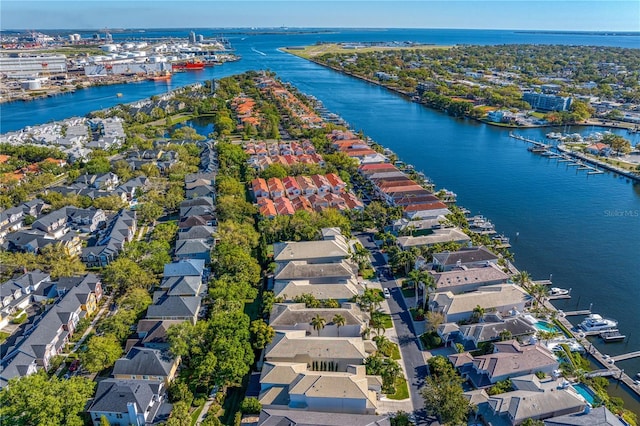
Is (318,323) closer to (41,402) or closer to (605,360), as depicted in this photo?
(41,402)

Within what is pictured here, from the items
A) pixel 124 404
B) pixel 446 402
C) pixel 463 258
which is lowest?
pixel 124 404

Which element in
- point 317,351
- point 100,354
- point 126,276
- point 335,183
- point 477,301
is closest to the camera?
point 100,354

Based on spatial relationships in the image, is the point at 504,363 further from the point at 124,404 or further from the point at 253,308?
the point at 124,404

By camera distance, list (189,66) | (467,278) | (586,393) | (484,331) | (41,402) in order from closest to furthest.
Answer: (41,402) → (586,393) → (484,331) → (467,278) → (189,66)

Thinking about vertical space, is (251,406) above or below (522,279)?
below

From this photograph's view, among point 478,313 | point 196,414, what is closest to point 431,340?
point 478,313

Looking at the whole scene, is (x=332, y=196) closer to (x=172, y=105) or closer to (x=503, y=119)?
(x=503, y=119)

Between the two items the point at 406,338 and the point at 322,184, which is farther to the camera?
the point at 322,184
